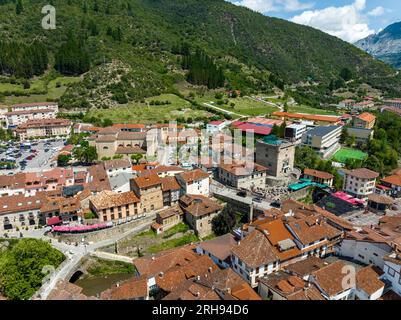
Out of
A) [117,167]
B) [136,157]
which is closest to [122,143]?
[136,157]

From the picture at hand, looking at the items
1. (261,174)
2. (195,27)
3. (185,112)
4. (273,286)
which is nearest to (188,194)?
(261,174)

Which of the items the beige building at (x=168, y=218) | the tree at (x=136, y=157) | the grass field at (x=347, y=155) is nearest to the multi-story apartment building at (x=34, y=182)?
the tree at (x=136, y=157)

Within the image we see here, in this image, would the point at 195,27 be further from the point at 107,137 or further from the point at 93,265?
the point at 93,265

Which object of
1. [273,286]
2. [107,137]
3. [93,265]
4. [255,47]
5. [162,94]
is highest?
[255,47]

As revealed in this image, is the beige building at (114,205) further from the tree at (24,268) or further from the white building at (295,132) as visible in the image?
the white building at (295,132)

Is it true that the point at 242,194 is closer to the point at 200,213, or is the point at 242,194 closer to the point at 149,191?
the point at 200,213
